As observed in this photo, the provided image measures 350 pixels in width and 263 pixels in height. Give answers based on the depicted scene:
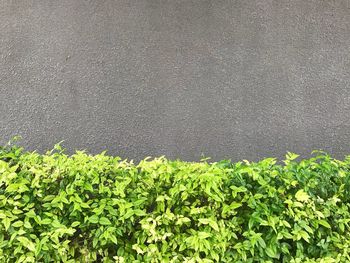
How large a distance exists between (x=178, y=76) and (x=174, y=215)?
195cm

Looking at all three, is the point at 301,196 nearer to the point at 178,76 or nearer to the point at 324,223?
the point at 324,223

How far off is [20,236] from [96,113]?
5.87 feet

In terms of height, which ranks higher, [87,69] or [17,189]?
[87,69]

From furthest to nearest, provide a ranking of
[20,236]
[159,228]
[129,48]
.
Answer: [129,48]
[159,228]
[20,236]

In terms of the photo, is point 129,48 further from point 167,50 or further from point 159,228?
point 159,228

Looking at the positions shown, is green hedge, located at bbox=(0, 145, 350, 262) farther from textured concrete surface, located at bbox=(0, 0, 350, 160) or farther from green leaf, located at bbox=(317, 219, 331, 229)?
textured concrete surface, located at bbox=(0, 0, 350, 160)

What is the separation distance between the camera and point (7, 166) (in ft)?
5.89

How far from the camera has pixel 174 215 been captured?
1754 mm

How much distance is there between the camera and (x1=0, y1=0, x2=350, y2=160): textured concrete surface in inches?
128

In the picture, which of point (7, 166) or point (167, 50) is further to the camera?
point (167, 50)

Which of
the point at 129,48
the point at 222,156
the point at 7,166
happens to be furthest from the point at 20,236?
the point at 129,48

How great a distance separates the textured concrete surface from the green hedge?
54.2 inches

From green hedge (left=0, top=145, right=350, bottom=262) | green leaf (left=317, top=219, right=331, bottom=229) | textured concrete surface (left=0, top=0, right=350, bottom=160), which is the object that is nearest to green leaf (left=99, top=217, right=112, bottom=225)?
green hedge (left=0, top=145, right=350, bottom=262)

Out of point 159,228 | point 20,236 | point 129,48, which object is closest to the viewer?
point 20,236
